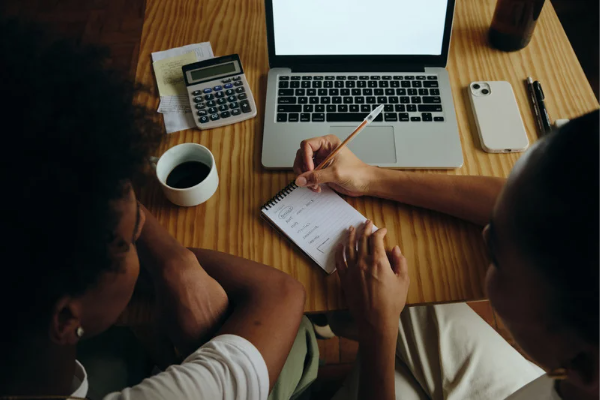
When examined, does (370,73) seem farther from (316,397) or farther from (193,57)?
(316,397)

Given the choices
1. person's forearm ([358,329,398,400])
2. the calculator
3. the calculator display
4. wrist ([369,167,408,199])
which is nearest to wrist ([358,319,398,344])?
person's forearm ([358,329,398,400])

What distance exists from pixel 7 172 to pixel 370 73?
0.69 m

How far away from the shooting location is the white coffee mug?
0.72m

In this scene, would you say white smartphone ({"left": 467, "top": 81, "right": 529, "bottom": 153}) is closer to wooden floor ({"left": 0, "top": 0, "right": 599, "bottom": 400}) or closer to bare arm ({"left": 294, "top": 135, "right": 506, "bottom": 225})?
bare arm ({"left": 294, "top": 135, "right": 506, "bottom": 225})

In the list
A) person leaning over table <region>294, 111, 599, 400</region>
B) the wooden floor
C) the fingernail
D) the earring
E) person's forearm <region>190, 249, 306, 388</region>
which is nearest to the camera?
person leaning over table <region>294, 111, 599, 400</region>

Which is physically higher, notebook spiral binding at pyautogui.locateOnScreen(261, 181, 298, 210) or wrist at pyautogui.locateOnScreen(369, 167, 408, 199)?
wrist at pyautogui.locateOnScreen(369, 167, 408, 199)

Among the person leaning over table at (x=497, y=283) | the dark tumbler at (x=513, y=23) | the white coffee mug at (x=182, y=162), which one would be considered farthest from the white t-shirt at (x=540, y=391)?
the dark tumbler at (x=513, y=23)

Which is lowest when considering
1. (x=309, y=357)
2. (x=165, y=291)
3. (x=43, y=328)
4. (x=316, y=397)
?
(x=316, y=397)

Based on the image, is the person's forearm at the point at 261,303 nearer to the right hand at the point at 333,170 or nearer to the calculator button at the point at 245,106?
the right hand at the point at 333,170

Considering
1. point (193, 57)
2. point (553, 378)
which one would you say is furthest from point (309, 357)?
point (193, 57)

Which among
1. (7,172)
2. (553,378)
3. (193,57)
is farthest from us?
(193,57)

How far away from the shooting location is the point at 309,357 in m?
0.83

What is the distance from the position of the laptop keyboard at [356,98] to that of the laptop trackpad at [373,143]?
0.08ft

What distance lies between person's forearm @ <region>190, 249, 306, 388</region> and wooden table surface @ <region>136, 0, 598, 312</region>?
0.02m
